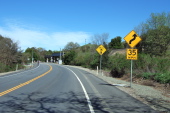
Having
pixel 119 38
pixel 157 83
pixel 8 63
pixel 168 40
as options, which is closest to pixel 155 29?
pixel 168 40

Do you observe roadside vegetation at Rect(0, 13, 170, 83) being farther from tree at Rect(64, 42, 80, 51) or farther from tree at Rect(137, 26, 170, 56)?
tree at Rect(64, 42, 80, 51)

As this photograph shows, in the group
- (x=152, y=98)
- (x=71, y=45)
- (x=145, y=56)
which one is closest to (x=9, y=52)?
(x=145, y=56)

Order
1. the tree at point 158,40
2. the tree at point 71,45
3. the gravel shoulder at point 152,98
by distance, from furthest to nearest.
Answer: the tree at point 71,45, the tree at point 158,40, the gravel shoulder at point 152,98

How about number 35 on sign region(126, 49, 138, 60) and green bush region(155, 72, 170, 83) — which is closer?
number 35 on sign region(126, 49, 138, 60)

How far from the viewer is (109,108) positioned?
24.5 ft

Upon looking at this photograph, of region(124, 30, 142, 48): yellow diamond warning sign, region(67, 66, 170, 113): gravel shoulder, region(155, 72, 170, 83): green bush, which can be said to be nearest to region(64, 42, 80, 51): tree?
region(155, 72, 170, 83): green bush

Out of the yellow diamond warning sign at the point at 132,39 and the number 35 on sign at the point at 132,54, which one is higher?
the yellow diamond warning sign at the point at 132,39

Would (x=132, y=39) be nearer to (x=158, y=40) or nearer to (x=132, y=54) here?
(x=132, y=54)

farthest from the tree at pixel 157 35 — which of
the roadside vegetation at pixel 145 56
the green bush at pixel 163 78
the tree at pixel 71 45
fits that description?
the tree at pixel 71 45

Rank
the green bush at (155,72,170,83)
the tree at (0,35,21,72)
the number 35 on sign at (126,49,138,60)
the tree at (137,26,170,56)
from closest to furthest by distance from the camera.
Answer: the number 35 on sign at (126,49,138,60) < the green bush at (155,72,170,83) < the tree at (137,26,170,56) < the tree at (0,35,21,72)

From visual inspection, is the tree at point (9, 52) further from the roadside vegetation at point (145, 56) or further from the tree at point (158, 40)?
the tree at point (158, 40)

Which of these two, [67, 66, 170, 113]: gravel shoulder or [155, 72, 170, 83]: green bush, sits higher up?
[155, 72, 170, 83]: green bush

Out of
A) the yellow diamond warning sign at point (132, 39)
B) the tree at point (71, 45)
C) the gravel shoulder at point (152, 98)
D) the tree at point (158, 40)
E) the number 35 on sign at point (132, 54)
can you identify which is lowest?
the gravel shoulder at point (152, 98)

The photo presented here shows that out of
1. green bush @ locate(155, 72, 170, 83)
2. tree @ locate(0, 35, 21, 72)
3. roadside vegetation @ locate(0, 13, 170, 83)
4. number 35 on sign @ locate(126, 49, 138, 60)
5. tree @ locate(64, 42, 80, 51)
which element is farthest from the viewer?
tree @ locate(64, 42, 80, 51)
